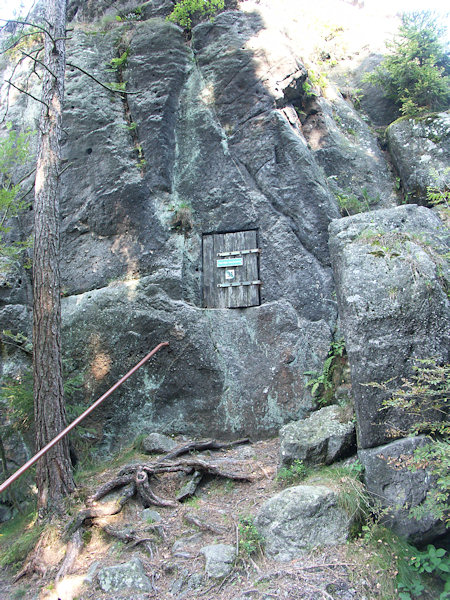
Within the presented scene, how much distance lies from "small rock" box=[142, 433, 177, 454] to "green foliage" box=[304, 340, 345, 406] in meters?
2.54

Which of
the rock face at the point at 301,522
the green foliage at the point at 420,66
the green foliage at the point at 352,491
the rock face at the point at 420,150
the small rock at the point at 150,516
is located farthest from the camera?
the green foliage at the point at 420,66

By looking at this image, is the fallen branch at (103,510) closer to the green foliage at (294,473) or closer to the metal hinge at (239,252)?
the green foliage at (294,473)

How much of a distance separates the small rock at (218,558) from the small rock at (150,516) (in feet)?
3.24

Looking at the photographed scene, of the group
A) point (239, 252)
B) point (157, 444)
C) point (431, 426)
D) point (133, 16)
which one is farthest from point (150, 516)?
point (133, 16)

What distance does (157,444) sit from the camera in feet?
24.7

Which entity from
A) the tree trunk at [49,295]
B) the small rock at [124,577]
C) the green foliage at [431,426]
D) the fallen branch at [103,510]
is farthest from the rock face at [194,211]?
the small rock at [124,577]

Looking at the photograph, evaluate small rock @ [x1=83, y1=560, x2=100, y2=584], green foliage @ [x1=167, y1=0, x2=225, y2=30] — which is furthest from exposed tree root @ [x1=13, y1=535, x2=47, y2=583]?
green foliage @ [x1=167, y1=0, x2=225, y2=30]

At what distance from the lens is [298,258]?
29.8 feet

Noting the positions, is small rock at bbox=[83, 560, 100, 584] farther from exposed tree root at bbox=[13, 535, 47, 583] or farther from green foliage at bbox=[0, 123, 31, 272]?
green foliage at bbox=[0, 123, 31, 272]

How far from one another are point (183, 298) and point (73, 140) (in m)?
4.68

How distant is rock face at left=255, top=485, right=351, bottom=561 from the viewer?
478 centimetres

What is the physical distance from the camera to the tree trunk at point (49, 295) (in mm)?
5984

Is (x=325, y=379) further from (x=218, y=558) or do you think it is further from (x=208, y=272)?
(x=218, y=558)

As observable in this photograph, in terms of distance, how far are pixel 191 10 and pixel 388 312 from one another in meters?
9.82
